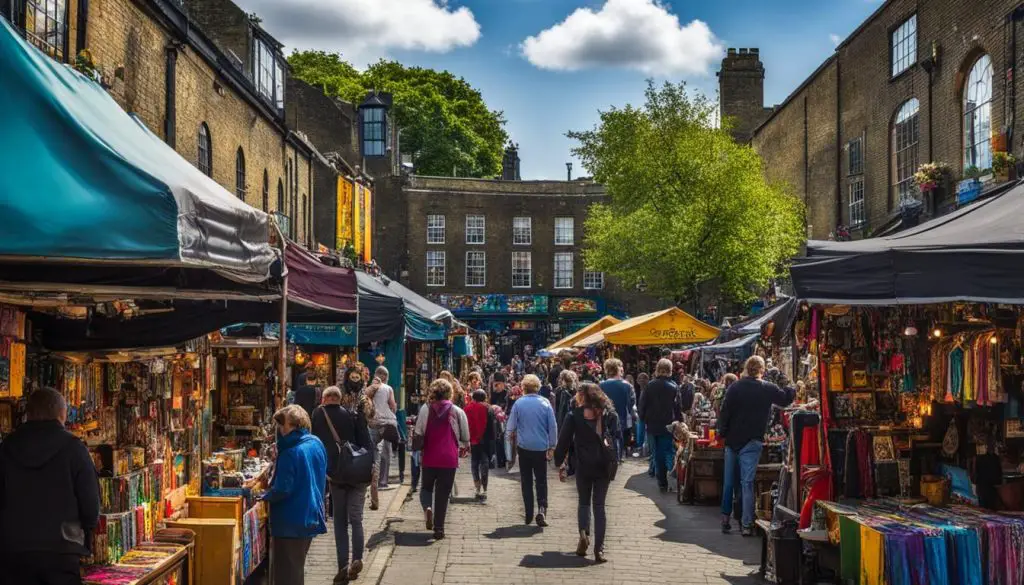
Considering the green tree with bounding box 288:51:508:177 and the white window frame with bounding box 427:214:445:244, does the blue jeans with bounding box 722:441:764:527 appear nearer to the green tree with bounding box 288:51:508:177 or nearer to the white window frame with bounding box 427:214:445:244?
the white window frame with bounding box 427:214:445:244

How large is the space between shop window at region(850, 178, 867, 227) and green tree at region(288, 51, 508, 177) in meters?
31.0

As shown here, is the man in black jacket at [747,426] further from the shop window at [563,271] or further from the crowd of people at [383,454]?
the shop window at [563,271]

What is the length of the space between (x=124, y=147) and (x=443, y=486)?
7271 millimetres

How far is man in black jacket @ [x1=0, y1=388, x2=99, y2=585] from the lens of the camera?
5.67 meters

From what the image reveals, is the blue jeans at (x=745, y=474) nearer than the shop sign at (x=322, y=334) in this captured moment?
Yes

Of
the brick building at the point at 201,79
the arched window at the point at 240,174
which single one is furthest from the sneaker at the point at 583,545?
the arched window at the point at 240,174

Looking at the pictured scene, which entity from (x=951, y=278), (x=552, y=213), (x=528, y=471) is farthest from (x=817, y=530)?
(x=552, y=213)

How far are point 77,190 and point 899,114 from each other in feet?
84.7

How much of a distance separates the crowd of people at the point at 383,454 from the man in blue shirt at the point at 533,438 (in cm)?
2

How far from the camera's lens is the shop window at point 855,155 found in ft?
98.1

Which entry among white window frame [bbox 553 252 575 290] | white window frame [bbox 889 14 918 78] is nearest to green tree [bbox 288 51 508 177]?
white window frame [bbox 553 252 575 290]

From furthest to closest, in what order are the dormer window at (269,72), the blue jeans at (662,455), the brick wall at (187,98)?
1. the dormer window at (269,72)
2. the blue jeans at (662,455)
3. the brick wall at (187,98)

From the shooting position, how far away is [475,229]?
56.2 m

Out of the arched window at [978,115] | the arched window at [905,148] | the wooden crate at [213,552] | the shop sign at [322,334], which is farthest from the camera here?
the arched window at [905,148]
